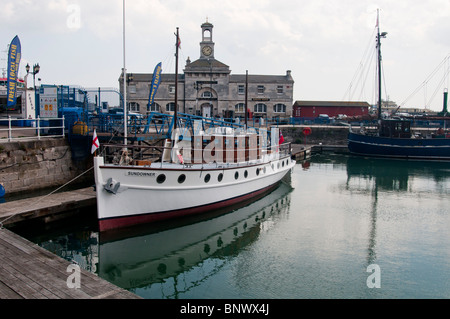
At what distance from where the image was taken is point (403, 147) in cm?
4022

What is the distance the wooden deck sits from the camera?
25.0 feet

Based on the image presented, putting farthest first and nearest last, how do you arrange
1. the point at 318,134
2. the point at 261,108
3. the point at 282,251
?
1. the point at 261,108
2. the point at 318,134
3. the point at 282,251

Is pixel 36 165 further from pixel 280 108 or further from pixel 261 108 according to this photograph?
pixel 280 108

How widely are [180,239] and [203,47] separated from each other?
46880 millimetres

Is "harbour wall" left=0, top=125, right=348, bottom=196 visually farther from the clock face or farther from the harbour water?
the clock face

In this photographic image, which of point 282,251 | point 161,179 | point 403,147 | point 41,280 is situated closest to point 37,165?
point 161,179

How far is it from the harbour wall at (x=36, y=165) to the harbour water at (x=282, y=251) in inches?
193

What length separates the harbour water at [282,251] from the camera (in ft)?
34.0

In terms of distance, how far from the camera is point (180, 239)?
556 inches

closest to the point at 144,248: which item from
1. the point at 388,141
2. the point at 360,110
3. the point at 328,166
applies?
the point at 328,166

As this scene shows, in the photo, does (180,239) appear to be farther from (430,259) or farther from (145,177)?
(430,259)

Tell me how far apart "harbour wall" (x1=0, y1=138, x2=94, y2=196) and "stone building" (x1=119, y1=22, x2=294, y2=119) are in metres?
34.6

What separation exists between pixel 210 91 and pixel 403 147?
27784 millimetres

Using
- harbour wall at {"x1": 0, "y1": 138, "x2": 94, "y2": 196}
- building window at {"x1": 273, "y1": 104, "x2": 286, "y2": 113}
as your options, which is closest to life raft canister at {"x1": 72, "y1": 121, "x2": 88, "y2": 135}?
harbour wall at {"x1": 0, "y1": 138, "x2": 94, "y2": 196}
